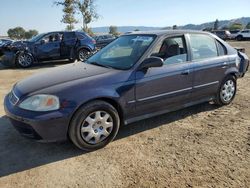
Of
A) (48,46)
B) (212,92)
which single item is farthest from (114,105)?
(48,46)

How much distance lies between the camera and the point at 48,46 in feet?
40.5

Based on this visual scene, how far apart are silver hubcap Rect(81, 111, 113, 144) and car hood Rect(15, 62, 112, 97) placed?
609 millimetres

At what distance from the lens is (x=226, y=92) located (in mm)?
5621

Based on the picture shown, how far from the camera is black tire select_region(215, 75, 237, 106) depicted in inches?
216

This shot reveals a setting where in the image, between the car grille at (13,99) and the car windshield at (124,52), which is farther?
the car windshield at (124,52)

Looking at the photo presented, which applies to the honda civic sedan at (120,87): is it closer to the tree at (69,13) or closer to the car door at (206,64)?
the car door at (206,64)

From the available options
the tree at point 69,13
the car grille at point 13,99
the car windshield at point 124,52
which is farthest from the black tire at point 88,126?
the tree at point 69,13

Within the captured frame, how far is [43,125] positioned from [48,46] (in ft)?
31.2

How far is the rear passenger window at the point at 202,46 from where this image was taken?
493 centimetres

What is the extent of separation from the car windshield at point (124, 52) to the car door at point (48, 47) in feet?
25.7

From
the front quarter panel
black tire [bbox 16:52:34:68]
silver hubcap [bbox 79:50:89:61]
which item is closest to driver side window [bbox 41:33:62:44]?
black tire [bbox 16:52:34:68]

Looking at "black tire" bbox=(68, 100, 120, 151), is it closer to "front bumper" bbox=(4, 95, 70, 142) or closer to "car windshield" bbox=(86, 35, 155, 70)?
"front bumper" bbox=(4, 95, 70, 142)

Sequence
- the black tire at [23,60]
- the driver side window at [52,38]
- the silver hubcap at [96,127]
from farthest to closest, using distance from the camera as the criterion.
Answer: the driver side window at [52,38] → the black tire at [23,60] → the silver hubcap at [96,127]

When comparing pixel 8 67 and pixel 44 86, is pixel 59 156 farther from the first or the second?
pixel 8 67
